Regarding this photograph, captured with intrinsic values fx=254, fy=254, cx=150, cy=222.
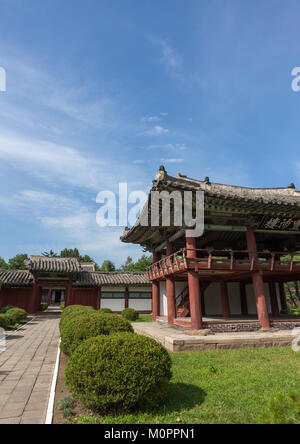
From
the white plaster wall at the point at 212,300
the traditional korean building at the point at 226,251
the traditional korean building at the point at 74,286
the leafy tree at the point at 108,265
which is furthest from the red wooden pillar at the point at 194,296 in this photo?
the leafy tree at the point at 108,265

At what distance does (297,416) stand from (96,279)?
2710 centimetres

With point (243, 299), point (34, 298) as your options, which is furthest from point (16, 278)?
point (243, 299)

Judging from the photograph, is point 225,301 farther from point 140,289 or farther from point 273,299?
point 140,289

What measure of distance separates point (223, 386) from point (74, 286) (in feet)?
80.5

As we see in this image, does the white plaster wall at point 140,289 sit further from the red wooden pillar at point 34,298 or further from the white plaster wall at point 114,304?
the red wooden pillar at point 34,298

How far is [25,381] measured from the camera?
5.95 metres

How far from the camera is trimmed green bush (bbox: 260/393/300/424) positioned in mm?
2096

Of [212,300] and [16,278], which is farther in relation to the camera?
[16,278]

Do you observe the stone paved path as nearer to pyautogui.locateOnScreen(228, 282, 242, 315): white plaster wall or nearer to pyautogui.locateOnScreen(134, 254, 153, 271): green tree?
pyautogui.locateOnScreen(228, 282, 242, 315): white plaster wall

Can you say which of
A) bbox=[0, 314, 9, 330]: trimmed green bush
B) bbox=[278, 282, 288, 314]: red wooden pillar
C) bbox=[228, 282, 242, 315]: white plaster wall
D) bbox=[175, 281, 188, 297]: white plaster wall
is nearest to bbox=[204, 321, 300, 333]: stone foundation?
bbox=[228, 282, 242, 315]: white plaster wall

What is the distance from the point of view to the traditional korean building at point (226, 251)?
10844 mm

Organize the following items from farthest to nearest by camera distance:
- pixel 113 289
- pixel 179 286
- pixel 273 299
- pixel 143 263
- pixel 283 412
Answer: pixel 143 263, pixel 113 289, pixel 179 286, pixel 273 299, pixel 283 412
